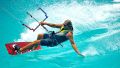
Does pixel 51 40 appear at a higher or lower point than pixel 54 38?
lower

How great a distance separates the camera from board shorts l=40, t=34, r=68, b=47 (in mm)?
12203

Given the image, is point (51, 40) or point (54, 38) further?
point (54, 38)

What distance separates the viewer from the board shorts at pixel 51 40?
12.2 m

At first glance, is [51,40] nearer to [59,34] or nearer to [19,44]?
[59,34]

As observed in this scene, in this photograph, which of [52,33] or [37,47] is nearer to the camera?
[52,33]

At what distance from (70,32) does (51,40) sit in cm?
119

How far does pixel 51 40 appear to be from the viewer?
12258 millimetres

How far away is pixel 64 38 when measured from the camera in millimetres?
12719

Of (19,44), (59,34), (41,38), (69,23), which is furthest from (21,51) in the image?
(69,23)

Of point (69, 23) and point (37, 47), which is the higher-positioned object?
point (69, 23)

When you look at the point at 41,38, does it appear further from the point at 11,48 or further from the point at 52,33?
the point at 11,48

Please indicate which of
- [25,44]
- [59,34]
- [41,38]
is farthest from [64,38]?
[25,44]

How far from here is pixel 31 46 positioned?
12.4 m

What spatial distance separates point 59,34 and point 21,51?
2.31 m
